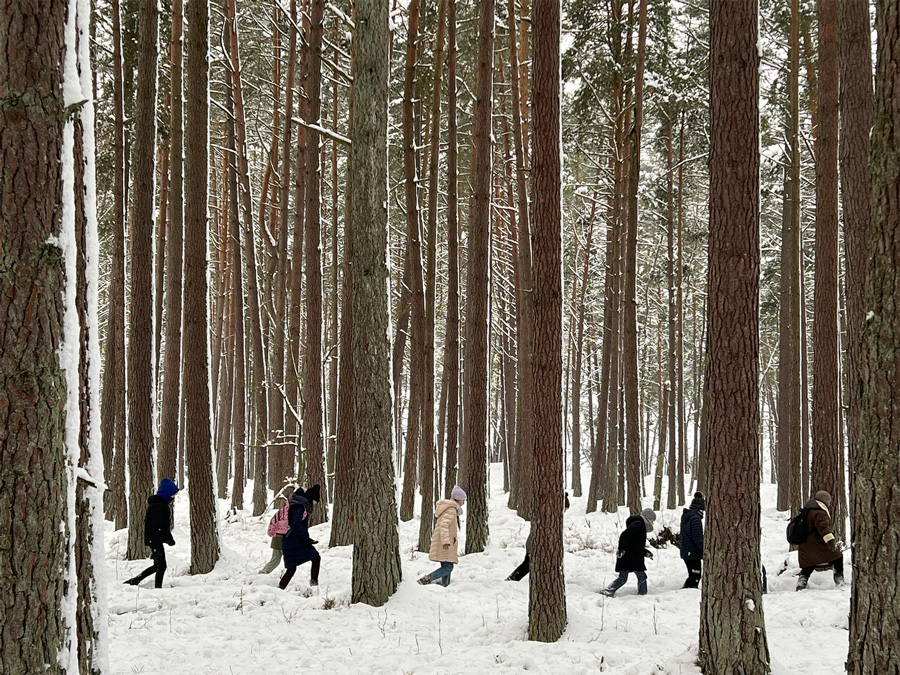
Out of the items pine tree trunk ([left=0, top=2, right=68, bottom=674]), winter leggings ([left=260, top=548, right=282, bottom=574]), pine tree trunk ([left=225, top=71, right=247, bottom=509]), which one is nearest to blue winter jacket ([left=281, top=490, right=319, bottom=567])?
winter leggings ([left=260, top=548, right=282, bottom=574])

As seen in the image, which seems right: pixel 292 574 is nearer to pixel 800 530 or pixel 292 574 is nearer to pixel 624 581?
pixel 624 581

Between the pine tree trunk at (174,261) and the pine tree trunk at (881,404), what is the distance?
10839 mm

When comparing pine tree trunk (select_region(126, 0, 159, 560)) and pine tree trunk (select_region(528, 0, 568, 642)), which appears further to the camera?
pine tree trunk (select_region(126, 0, 159, 560))

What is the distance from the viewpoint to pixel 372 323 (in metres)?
8.18

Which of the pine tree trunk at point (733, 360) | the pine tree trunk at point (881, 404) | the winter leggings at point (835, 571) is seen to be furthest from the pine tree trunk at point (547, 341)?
the winter leggings at point (835, 571)

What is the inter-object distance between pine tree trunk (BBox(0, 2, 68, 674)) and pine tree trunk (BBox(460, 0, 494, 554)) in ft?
28.4

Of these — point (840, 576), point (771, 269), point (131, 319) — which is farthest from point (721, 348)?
point (771, 269)

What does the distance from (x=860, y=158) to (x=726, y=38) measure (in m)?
3.89

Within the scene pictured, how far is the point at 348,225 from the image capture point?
46.5ft

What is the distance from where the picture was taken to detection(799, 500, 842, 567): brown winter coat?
9.30 metres

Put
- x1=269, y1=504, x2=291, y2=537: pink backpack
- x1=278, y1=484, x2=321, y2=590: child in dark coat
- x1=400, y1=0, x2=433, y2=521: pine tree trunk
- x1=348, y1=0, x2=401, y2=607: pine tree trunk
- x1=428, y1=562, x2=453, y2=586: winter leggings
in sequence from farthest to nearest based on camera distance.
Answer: x1=400, y1=0, x2=433, y2=521: pine tree trunk → x1=269, y1=504, x2=291, y2=537: pink backpack → x1=428, y1=562, x2=453, y2=586: winter leggings → x1=278, y1=484, x2=321, y2=590: child in dark coat → x1=348, y1=0, x2=401, y2=607: pine tree trunk

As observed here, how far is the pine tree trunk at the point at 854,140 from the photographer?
8.48 m

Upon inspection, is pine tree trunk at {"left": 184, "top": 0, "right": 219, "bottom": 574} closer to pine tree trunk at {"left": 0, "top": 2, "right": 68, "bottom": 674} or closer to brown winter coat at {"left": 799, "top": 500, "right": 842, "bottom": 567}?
pine tree trunk at {"left": 0, "top": 2, "right": 68, "bottom": 674}

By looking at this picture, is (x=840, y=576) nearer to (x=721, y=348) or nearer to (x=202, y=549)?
(x=721, y=348)
